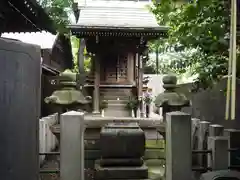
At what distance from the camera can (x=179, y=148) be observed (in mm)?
4613

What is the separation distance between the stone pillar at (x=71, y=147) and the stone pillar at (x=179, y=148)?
1445mm

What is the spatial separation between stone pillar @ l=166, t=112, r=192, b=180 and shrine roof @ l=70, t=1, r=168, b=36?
19.5 feet

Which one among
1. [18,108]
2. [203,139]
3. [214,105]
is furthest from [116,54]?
[18,108]

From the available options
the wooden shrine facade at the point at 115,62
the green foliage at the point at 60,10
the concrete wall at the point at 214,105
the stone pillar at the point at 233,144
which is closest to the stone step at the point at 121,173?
the stone pillar at the point at 233,144

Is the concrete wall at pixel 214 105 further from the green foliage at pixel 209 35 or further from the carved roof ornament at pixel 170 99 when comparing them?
the green foliage at pixel 209 35

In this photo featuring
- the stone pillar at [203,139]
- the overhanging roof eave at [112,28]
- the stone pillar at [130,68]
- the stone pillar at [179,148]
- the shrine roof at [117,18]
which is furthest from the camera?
the stone pillar at [130,68]

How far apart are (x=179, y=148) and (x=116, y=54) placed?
25.3 ft

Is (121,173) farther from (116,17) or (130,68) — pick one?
(116,17)

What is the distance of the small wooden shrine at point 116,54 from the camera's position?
1105 cm

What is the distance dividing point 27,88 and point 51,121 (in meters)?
8.69

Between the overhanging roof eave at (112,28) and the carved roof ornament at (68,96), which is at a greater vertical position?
the overhanging roof eave at (112,28)

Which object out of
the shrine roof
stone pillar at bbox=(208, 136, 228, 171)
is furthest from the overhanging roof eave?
stone pillar at bbox=(208, 136, 228, 171)

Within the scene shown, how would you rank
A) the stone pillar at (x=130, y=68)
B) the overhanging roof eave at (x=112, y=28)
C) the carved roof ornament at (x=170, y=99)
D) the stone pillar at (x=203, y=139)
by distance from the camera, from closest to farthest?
1. the carved roof ornament at (x=170, y=99)
2. the stone pillar at (x=203, y=139)
3. the overhanging roof eave at (x=112, y=28)
4. the stone pillar at (x=130, y=68)

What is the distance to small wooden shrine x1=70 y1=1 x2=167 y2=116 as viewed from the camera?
11.1 meters
